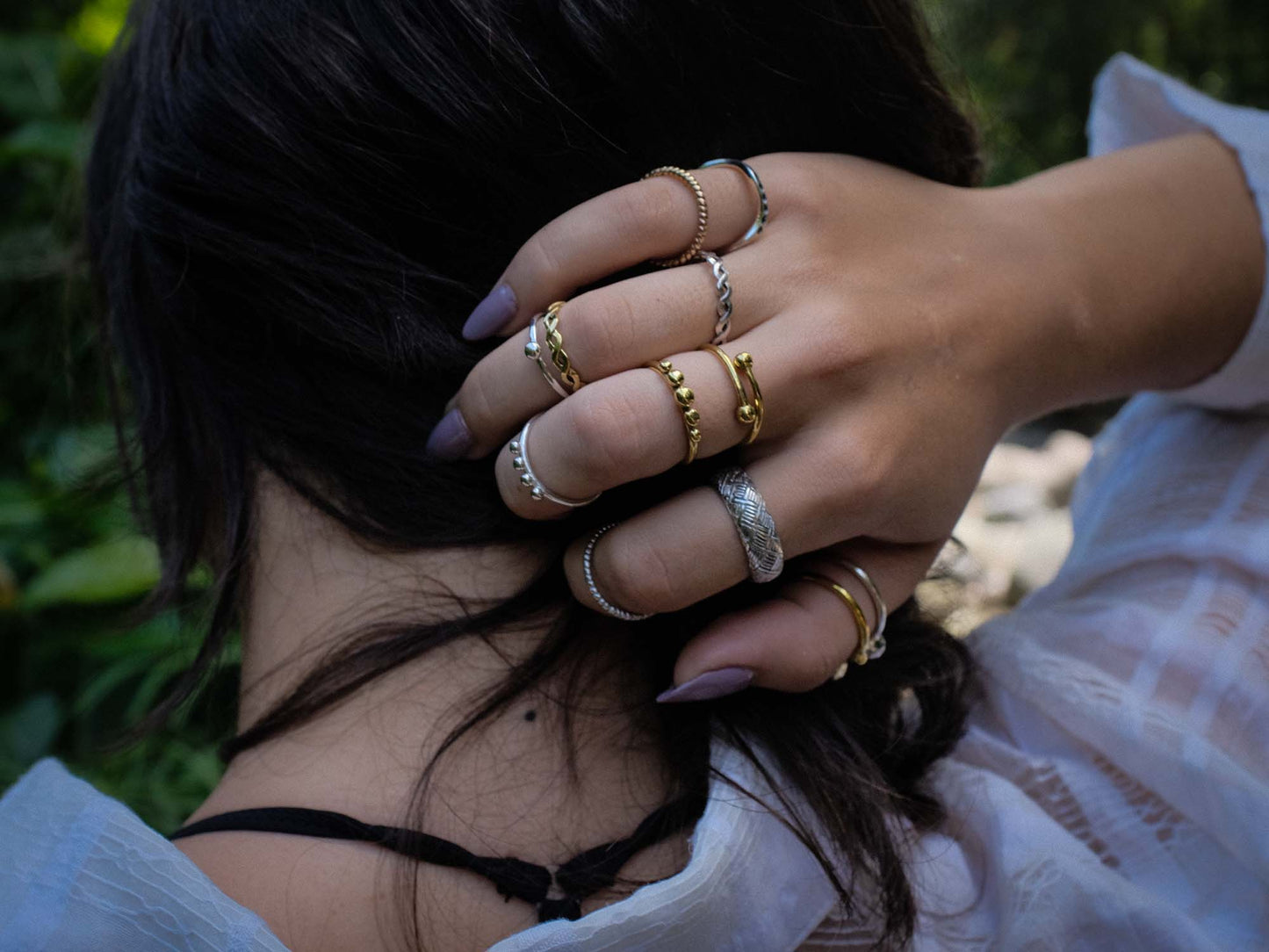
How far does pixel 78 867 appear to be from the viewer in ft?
2.94

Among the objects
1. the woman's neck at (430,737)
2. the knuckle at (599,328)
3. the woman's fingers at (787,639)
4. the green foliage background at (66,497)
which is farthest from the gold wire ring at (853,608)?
the green foliage background at (66,497)

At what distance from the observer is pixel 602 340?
3.11ft

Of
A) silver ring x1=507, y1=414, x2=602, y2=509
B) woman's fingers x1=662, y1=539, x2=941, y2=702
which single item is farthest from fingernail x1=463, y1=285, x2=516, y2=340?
woman's fingers x1=662, y1=539, x2=941, y2=702

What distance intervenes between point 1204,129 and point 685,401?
112 cm

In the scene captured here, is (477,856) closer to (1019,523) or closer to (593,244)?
(593,244)

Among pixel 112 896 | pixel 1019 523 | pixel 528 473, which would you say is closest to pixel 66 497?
pixel 112 896

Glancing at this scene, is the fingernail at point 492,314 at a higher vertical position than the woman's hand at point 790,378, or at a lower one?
higher

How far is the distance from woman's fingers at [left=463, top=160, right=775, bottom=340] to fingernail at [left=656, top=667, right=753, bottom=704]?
1.33 ft

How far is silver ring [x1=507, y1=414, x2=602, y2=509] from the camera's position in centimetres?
96

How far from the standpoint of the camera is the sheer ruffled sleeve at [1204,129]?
4.70 ft

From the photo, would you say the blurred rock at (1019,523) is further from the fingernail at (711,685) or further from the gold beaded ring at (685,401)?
the gold beaded ring at (685,401)

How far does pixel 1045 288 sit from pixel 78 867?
1190 millimetres

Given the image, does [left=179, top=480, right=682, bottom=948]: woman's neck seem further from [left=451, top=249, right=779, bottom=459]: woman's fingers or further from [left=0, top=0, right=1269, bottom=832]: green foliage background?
[left=0, top=0, right=1269, bottom=832]: green foliage background

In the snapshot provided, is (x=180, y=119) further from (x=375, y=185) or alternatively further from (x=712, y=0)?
(x=712, y=0)
